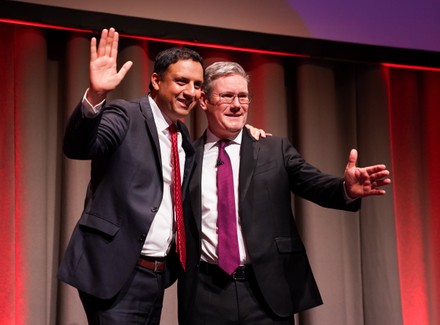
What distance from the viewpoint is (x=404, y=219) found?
404 centimetres

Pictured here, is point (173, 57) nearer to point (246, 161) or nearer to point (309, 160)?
point (246, 161)

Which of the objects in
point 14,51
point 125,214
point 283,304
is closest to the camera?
point 125,214

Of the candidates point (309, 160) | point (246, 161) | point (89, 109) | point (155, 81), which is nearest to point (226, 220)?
point (246, 161)

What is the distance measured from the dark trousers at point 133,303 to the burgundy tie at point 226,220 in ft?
0.88

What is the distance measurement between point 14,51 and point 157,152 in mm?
1568

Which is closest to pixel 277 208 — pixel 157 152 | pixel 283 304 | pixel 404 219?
pixel 283 304

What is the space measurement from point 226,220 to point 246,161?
26 centimetres

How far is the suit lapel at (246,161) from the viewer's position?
2318 millimetres

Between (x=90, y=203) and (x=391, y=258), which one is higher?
(x=90, y=203)

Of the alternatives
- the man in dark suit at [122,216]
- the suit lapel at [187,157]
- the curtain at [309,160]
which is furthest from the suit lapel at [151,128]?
the curtain at [309,160]

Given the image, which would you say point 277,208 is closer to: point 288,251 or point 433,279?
point 288,251

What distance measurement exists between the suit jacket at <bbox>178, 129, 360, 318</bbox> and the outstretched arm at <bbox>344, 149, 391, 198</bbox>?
0.06 m

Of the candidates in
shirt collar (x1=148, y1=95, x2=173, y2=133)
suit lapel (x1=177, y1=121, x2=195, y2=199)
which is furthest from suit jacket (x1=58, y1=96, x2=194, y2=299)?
suit lapel (x1=177, y1=121, x2=195, y2=199)

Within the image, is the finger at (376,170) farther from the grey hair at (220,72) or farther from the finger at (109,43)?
the finger at (109,43)
